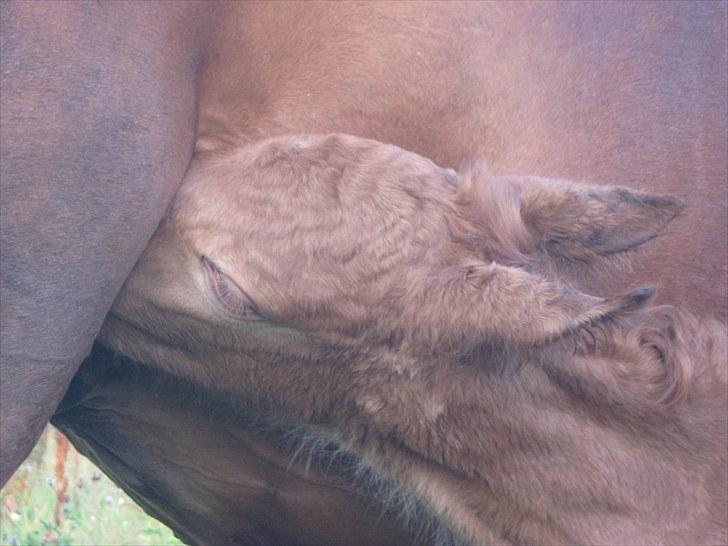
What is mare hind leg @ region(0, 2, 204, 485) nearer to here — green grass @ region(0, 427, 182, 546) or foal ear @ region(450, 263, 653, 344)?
foal ear @ region(450, 263, 653, 344)

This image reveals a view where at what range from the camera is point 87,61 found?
3.04 meters

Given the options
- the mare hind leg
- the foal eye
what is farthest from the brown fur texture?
the mare hind leg

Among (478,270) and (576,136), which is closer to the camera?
(478,270)

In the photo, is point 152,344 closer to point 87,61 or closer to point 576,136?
point 87,61

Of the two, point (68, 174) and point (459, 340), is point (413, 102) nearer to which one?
point (459, 340)

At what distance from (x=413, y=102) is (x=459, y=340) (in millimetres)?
800

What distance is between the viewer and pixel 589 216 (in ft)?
10.2

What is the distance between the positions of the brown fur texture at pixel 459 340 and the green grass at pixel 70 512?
8.39 ft

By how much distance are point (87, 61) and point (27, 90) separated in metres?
0.17

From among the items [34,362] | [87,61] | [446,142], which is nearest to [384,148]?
[446,142]

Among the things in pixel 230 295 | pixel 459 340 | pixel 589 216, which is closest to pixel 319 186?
pixel 230 295

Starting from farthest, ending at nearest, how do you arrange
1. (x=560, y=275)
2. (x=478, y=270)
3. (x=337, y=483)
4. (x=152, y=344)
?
(x=337, y=483) → (x=152, y=344) → (x=560, y=275) → (x=478, y=270)

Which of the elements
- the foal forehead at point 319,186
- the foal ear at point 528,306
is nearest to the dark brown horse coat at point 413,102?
the foal forehead at point 319,186

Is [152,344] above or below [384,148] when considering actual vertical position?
below
